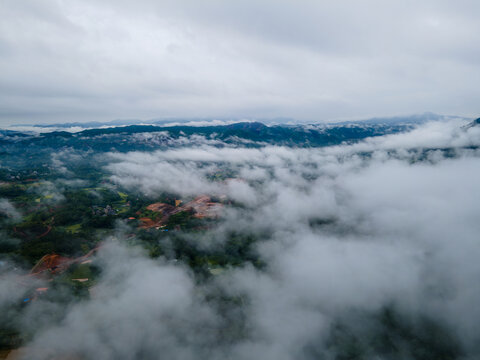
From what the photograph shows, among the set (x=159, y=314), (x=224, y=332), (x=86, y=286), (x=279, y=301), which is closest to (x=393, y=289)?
(x=279, y=301)

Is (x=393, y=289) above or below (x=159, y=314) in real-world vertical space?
below

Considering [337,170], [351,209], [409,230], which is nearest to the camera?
[409,230]

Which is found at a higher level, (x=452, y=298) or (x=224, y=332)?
(x=224, y=332)

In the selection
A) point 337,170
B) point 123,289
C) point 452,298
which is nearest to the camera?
point 123,289

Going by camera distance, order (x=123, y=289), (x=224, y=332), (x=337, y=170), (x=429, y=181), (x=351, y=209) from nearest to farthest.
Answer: (x=224, y=332) → (x=123, y=289) → (x=351, y=209) → (x=429, y=181) → (x=337, y=170)

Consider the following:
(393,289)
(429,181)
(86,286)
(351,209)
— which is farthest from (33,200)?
(429,181)

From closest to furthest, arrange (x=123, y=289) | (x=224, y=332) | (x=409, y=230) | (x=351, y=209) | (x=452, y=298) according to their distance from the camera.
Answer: (x=224, y=332) < (x=123, y=289) < (x=452, y=298) < (x=409, y=230) < (x=351, y=209)

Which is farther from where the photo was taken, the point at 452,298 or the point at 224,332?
the point at 452,298

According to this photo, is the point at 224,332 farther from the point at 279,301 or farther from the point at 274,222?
the point at 274,222

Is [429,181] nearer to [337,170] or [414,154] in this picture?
[337,170]
